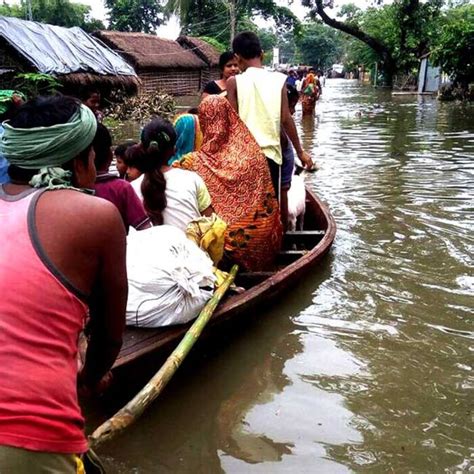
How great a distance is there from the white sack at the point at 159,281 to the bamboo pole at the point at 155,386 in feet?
0.40

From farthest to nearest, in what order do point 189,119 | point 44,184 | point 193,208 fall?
point 189,119, point 193,208, point 44,184

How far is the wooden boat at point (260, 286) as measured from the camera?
2.82m

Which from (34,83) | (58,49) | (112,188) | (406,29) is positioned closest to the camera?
(112,188)

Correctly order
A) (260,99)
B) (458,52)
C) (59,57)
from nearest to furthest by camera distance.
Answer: (260,99)
(59,57)
(458,52)

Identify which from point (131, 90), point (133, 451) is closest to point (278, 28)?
point (131, 90)

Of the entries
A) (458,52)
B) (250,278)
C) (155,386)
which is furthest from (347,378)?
(458,52)

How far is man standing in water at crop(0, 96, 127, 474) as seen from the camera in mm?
1277

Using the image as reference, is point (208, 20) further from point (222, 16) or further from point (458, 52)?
point (458, 52)

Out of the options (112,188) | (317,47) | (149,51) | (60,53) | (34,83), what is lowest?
(112,188)

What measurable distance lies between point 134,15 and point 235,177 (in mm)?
40339

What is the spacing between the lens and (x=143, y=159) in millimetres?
3322

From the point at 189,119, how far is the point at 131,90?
14.6 meters

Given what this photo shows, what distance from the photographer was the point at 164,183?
3377 mm

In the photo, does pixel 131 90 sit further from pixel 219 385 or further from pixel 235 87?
pixel 219 385
